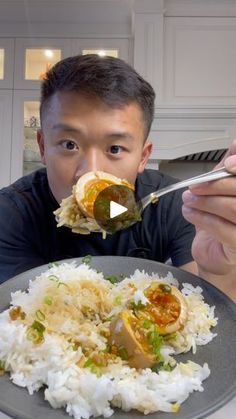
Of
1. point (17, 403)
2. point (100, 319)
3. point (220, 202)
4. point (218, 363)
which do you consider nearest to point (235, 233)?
point (220, 202)

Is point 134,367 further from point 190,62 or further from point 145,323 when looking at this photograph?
point 190,62

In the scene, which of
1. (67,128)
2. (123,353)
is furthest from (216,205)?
(67,128)

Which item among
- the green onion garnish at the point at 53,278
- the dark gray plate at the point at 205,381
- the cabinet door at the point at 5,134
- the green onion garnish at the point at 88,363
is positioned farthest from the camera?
the cabinet door at the point at 5,134

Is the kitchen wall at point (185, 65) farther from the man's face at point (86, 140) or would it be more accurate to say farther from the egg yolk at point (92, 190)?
the egg yolk at point (92, 190)

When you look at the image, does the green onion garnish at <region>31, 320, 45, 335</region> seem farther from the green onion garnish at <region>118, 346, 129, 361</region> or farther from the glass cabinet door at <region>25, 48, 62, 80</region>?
the glass cabinet door at <region>25, 48, 62, 80</region>

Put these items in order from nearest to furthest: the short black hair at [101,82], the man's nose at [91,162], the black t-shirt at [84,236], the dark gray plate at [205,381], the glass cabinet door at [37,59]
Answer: the dark gray plate at [205,381] → the man's nose at [91,162] → the short black hair at [101,82] → the black t-shirt at [84,236] → the glass cabinet door at [37,59]

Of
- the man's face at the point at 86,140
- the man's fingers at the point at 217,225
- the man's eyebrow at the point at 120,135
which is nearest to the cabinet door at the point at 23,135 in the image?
the man's face at the point at 86,140

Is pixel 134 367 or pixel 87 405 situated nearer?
pixel 87 405
